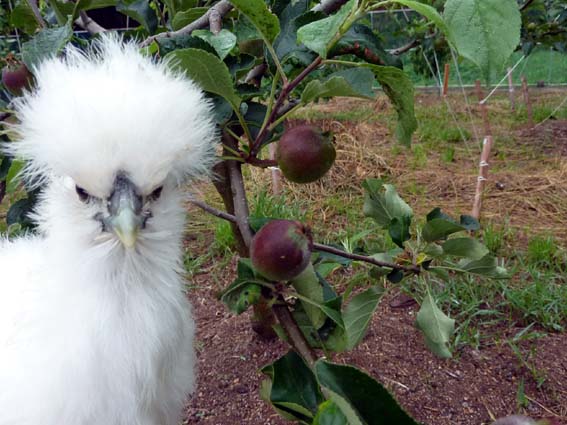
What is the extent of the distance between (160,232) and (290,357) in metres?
0.28

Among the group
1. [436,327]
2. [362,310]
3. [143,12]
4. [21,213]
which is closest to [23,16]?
[143,12]

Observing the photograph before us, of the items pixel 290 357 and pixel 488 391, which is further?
pixel 488 391

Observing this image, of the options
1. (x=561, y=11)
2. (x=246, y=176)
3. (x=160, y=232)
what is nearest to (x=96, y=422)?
(x=160, y=232)

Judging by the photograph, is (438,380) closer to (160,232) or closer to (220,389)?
(220,389)

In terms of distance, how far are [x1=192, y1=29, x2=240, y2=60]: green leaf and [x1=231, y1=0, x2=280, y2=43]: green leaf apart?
7cm

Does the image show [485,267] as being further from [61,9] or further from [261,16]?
[61,9]

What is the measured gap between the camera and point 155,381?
0.85 meters

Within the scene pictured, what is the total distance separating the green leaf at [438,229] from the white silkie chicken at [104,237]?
37 centimetres

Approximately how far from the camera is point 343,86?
68cm

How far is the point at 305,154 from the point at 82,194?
32cm

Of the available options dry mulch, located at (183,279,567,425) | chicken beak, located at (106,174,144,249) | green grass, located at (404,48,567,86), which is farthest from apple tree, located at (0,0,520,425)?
green grass, located at (404,48,567,86)

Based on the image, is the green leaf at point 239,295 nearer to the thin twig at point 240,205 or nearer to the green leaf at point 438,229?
the thin twig at point 240,205

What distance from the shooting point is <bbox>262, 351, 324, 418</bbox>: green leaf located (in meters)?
0.67

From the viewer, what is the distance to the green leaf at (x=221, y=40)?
75cm
